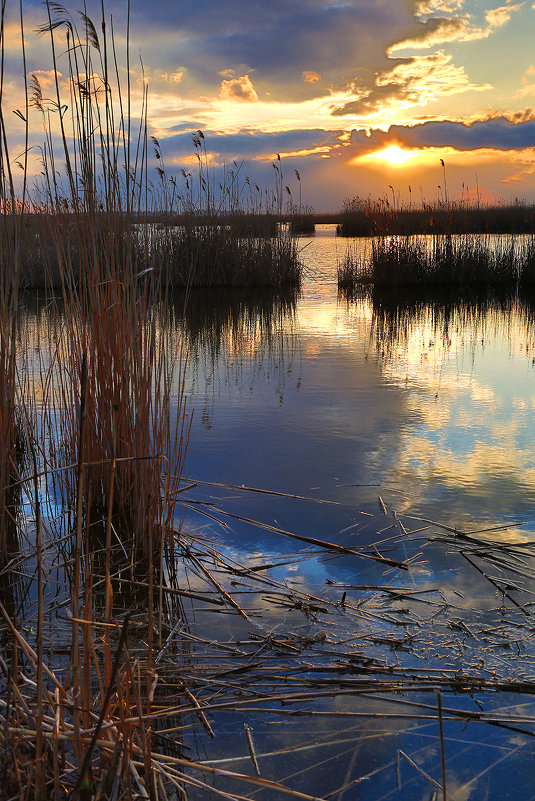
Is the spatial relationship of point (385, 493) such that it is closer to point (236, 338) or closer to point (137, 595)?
point (137, 595)

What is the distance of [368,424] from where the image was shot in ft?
12.3

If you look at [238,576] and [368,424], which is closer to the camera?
[238,576]

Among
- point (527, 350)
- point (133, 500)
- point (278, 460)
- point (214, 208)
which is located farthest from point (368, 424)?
point (214, 208)

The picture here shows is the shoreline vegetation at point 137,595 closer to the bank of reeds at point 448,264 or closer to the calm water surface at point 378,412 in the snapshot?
the calm water surface at point 378,412

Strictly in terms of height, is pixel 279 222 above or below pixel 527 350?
above

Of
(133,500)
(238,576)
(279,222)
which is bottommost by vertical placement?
(238,576)

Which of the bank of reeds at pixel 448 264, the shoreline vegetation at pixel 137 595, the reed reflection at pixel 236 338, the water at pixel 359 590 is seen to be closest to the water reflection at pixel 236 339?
the reed reflection at pixel 236 338

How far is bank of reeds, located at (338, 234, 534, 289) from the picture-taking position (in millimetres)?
10086

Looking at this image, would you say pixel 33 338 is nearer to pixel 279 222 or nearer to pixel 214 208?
pixel 214 208

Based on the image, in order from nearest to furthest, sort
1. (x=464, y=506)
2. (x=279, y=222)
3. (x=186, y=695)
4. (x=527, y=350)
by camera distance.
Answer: (x=186, y=695), (x=464, y=506), (x=527, y=350), (x=279, y=222)

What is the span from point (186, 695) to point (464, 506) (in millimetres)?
1478

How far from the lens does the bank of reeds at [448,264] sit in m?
10.1

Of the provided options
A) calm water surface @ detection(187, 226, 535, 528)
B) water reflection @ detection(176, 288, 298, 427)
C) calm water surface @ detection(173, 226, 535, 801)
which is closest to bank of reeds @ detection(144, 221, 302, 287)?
water reflection @ detection(176, 288, 298, 427)

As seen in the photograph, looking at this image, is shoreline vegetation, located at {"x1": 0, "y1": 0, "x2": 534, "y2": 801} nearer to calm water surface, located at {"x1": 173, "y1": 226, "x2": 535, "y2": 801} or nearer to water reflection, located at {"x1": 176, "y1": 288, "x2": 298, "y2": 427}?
calm water surface, located at {"x1": 173, "y1": 226, "x2": 535, "y2": 801}
